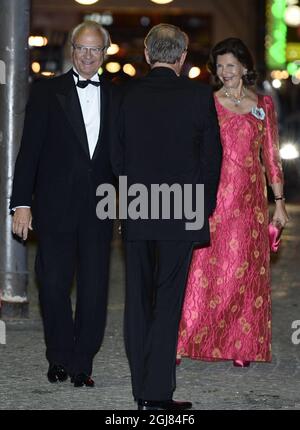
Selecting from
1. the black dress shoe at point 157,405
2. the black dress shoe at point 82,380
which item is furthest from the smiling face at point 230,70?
the black dress shoe at point 157,405

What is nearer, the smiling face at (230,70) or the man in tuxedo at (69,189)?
the man in tuxedo at (69,189)

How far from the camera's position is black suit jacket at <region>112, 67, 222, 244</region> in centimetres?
585

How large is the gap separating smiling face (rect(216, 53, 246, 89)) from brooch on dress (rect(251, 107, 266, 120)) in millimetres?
175

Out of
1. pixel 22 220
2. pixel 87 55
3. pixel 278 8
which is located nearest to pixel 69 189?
pixel 22 220

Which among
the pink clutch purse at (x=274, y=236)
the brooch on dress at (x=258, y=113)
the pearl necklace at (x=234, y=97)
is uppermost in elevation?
the pearl necklace at (x=234, y=97)

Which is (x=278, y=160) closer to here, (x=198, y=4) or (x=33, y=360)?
(x=33, y=360)

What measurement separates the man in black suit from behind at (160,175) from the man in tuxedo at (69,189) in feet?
2.16

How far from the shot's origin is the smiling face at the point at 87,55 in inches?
257

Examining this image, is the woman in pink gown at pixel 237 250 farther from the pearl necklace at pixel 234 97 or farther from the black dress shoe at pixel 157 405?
the black dress shoe at pixel 157 405

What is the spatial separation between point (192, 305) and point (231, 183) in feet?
2.46

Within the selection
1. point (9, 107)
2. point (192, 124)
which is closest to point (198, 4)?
point (9, 107)

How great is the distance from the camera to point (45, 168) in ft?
21.9

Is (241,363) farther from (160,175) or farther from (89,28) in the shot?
(89,28)

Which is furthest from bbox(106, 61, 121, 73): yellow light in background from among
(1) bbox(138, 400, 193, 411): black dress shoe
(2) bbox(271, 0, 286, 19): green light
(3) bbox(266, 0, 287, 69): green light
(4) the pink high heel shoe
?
(1) bbox(138, 400, 193, 411): black dress shoe
